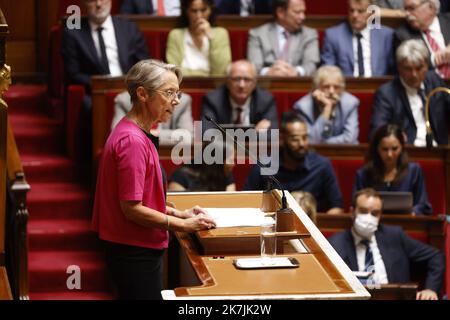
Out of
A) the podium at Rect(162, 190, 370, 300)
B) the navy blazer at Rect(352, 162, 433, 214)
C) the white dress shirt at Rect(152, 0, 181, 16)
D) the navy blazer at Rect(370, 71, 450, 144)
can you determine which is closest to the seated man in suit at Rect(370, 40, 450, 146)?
the navy blazer at Rect(370, 71, 450, 144)

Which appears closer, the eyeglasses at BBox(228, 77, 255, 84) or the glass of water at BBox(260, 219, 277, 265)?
the glass of water at BBox(260, 219, 277, 265)

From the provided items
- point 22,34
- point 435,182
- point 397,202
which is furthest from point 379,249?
point 22,34

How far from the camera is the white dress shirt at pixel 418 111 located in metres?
4.38

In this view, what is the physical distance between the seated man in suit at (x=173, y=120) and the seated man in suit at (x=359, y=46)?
744 mm

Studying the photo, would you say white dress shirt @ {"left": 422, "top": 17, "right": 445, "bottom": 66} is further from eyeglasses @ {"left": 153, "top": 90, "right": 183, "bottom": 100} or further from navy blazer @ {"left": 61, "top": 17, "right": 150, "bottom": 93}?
eyeglasses @ {"left": 153, "top": 90, "right": 183, "bottom": 100}

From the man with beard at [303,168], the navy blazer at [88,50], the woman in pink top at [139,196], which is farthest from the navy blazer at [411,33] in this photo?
the woman in pink top at [139,196]

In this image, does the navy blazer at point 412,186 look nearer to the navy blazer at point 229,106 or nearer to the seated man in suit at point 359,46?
the navy blazer at point 229,106

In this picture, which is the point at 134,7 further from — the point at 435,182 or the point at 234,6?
the point at 435,182

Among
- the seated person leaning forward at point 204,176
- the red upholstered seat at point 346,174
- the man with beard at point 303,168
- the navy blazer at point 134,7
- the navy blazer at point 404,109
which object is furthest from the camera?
the navy blazer at point 134,7

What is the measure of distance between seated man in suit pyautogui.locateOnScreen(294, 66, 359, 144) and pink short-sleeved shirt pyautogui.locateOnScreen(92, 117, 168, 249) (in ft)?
6.71

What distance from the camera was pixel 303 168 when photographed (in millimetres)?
4012

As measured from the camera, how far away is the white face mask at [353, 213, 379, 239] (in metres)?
3.70

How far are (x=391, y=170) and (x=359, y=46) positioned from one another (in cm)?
76

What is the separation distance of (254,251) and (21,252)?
3.65ft
